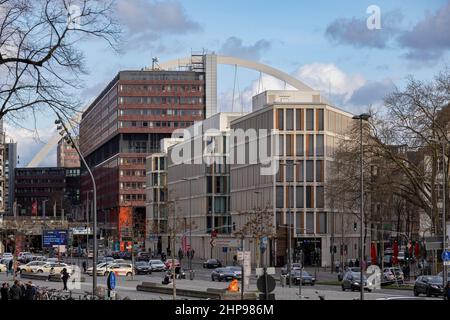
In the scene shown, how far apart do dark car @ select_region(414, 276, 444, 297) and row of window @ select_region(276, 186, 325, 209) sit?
58141 millimetres

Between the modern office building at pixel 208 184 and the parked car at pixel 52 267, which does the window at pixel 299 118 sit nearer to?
the modern office building at pixel 208 184

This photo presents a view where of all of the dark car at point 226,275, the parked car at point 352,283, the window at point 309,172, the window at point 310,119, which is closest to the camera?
the parked car at point 352,283

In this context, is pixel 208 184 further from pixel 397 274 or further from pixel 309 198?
pixel 397 274

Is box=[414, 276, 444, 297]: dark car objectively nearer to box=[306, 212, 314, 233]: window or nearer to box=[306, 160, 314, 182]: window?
box=[306, 212, 314, 233]: window

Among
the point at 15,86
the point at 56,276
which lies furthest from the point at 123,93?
the point at 15,86

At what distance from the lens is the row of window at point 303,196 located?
387ft

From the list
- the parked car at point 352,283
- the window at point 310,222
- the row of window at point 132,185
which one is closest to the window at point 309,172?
the window at point 310,222

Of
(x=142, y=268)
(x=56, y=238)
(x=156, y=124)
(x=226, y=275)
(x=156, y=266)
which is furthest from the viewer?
(x=156, y=124)

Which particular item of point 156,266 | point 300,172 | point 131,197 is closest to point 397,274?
point 156,266

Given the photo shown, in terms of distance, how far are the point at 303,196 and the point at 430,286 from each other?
6164cm

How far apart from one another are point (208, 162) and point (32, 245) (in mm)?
57660

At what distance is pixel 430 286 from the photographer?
57.5 m

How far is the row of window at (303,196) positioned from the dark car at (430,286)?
58141 millimetres

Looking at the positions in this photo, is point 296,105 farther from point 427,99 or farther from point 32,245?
point 32,245
